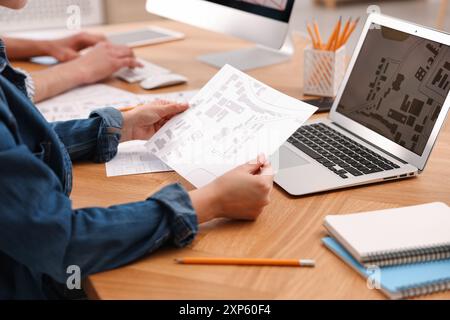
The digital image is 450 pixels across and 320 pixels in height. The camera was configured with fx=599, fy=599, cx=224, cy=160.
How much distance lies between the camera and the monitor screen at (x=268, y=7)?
1.43 m

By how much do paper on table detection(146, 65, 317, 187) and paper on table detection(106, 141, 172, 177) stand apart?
24 mm

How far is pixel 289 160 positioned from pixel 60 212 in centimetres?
42

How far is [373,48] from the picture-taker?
1096 millimetres

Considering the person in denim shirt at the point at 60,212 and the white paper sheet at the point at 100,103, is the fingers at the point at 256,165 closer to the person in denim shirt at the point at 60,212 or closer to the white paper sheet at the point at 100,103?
the person in denim shirt at the point at 60,212

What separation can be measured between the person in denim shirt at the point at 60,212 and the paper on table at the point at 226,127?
0.07 metres

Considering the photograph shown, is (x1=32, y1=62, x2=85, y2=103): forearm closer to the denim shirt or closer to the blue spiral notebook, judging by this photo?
the denim shirt

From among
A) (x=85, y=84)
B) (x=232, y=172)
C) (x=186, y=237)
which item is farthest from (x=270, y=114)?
(x=85, y=84)

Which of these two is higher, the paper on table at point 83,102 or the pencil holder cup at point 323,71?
the pencil holder cup at point 323,71

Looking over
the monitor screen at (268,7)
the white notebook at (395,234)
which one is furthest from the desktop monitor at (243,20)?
the white notebook at (395,234)

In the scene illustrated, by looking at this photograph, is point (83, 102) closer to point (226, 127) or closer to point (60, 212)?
point (226, 127)

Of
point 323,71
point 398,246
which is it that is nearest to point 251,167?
point 398,246

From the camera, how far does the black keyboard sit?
966 mm

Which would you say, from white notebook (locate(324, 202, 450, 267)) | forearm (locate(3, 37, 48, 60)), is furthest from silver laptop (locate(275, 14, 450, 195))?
forearm (locate(3, 37, 48, 60))

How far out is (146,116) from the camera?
3.58 feet
